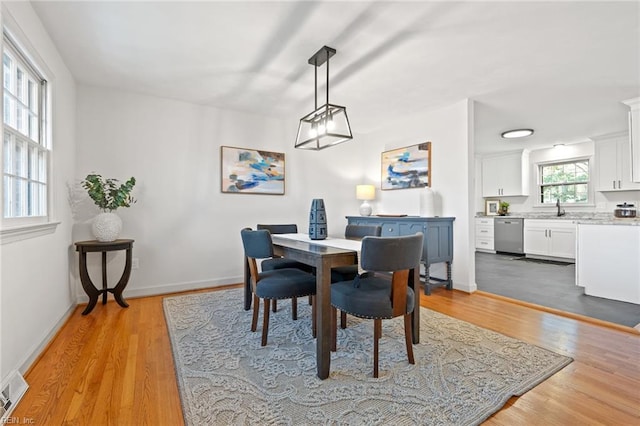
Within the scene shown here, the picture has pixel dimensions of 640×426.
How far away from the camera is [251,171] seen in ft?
13.8

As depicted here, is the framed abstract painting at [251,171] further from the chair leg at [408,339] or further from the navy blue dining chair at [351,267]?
the chair leg at [408,339]

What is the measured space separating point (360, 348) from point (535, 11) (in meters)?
2.67

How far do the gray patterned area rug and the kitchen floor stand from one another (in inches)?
52.9

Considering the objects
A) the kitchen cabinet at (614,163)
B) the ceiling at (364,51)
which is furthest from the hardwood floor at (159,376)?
A: the kitchen cabinet at (614,163)

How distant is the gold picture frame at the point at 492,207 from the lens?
23.8ft

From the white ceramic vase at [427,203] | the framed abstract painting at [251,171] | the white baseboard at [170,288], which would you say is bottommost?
the white baseboard at [170,288]

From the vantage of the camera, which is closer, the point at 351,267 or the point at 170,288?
the point at 351,267

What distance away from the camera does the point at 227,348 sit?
218 cm

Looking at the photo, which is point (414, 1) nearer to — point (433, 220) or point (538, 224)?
point (433, 220)

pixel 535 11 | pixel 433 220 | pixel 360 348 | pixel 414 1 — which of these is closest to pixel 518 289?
pixel 433 220

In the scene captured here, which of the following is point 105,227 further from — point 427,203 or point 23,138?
point 427,203

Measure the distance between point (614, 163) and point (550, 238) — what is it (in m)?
1.68

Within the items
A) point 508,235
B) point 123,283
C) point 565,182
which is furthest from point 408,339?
point 565,182

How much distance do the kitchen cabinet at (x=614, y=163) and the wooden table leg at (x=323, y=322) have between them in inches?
249
